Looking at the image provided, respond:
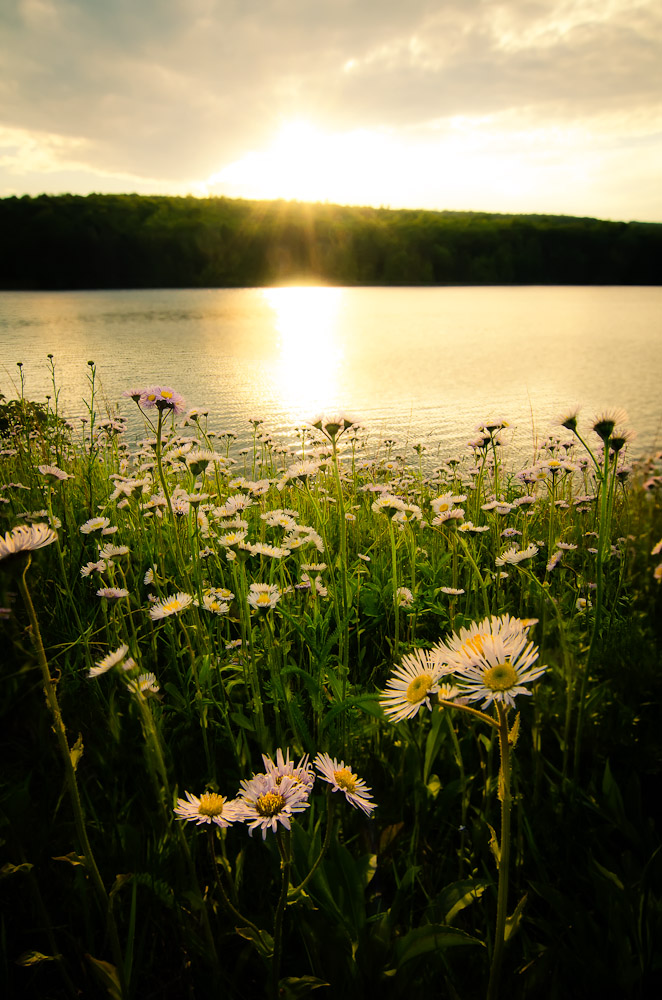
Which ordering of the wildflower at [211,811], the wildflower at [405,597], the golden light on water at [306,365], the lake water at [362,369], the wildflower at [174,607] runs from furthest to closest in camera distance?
the golden light on water at [306,365] < the lake water at [362,369] < the wildflower at [405,597] < the wildflower at [174,607] < the wildflower at [211,811]

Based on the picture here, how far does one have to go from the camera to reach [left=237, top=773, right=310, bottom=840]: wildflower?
2.89 feet

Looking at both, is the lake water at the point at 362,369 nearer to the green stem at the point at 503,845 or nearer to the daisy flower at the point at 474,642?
the daisy flower at the point at 474,642

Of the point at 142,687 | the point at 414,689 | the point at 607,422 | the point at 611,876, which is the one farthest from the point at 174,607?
the point at 607,422

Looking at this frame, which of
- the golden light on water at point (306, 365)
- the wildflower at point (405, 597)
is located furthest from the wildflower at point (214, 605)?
the golden light on water at point (306, 365)

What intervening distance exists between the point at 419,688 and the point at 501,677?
0.18 m

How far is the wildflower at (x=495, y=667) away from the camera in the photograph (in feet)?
2.55

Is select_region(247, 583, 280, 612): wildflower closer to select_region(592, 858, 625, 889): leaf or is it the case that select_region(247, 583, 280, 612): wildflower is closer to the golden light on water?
select_region(592, 858, 625, 889): leaf

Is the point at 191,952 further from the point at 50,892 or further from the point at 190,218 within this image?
the point at 190,218

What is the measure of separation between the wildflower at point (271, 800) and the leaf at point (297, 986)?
0.95 feet

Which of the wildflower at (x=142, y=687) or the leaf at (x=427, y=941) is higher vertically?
the wildflower at (x=142, y=687)

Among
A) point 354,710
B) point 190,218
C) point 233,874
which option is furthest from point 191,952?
point 190,218

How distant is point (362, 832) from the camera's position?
1.37 metres

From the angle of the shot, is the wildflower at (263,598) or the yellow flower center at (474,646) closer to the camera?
the yellow flower center at (474,646)

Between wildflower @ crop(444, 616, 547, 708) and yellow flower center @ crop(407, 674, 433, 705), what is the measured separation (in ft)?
0.17
